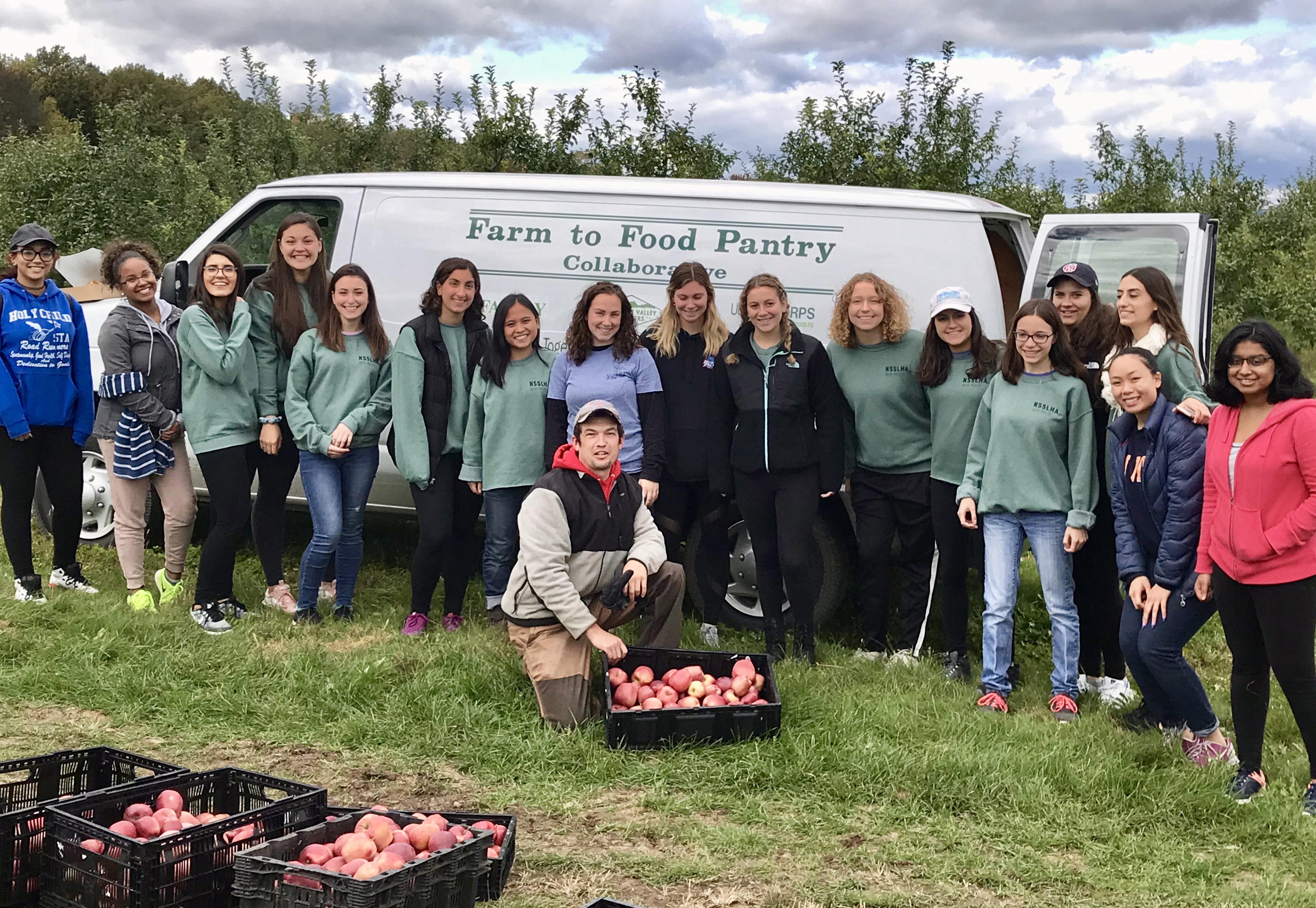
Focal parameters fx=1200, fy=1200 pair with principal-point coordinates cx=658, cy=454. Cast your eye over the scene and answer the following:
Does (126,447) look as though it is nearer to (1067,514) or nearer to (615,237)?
(615,237)

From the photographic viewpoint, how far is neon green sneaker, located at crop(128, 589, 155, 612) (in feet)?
20.9

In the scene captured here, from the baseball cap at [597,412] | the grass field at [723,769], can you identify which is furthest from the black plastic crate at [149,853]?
the baseball cap at [597,412]

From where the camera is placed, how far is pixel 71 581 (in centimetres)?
677

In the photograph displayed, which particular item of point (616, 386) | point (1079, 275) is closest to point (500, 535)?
point (616, 386)

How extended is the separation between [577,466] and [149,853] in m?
2.35

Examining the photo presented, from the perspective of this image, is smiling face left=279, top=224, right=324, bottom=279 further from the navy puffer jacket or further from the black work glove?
the navy puffer jacket

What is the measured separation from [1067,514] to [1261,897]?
187 cm

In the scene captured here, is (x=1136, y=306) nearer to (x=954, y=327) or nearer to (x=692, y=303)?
(x=954, y=327)

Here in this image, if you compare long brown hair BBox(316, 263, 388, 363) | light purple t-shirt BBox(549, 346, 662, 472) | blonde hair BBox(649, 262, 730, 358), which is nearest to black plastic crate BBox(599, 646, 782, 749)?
light purple t-shirt BBox(549, 346, 662, 472)

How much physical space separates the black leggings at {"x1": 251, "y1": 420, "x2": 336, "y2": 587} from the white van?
672 millimetres

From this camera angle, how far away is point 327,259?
6820 millimetres

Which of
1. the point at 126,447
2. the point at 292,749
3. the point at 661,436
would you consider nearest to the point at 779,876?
the point at 292,749

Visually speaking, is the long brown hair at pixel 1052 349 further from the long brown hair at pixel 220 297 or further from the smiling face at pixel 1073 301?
the long brown hair at pixel 220 297

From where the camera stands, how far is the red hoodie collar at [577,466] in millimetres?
5035
